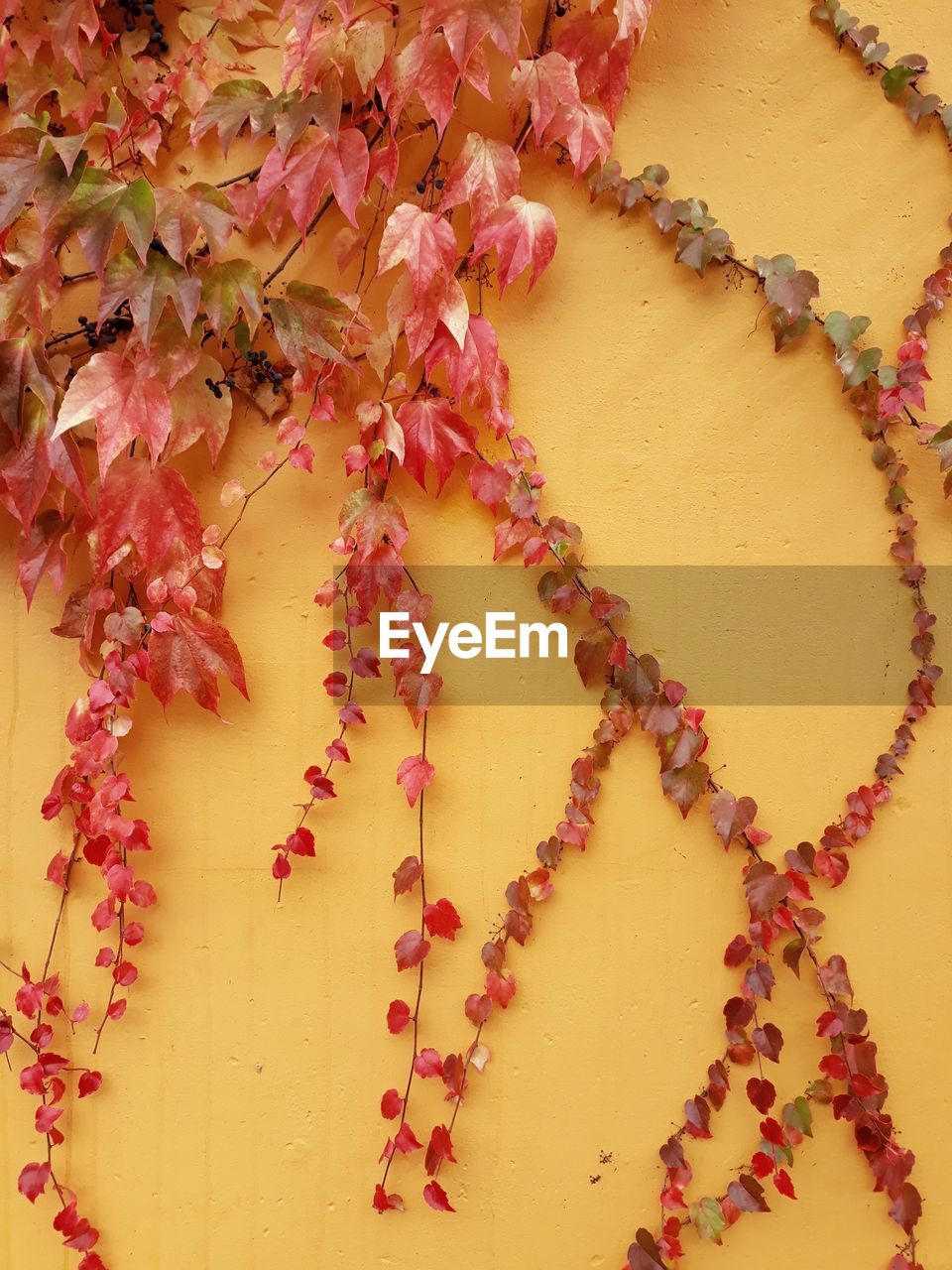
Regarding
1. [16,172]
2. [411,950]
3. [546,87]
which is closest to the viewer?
[16,172]

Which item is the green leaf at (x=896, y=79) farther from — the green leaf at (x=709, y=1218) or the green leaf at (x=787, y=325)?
the green leaf at (x=709, y=1218)

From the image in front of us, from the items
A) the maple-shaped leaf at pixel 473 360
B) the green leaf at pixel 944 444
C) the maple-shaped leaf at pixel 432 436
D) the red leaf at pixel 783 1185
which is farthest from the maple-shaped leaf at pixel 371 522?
the red leaf at pixel 783 1185

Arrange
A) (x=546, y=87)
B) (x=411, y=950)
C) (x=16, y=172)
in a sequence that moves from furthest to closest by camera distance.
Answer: (x=411, y=950)
(x=546, y=87)
(x=16, y=172)

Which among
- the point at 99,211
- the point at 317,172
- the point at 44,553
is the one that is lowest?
the point at 44,553

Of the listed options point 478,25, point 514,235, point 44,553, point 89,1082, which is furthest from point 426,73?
point 89,1082

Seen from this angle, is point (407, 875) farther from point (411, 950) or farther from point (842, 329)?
point (842, 329)

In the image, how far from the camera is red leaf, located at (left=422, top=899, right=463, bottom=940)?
1081 millimetres

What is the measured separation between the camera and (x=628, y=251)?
1120 millimetres

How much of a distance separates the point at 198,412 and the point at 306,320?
0.17 meters

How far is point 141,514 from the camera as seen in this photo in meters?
1.02

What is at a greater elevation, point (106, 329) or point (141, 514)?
point (106, 329)

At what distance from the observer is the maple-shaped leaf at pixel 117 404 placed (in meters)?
0.94

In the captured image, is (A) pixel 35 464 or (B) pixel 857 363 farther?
(B) pixel 857 363

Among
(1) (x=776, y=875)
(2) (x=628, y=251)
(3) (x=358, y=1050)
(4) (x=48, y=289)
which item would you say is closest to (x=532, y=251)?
(2) (x=628, y=251)
